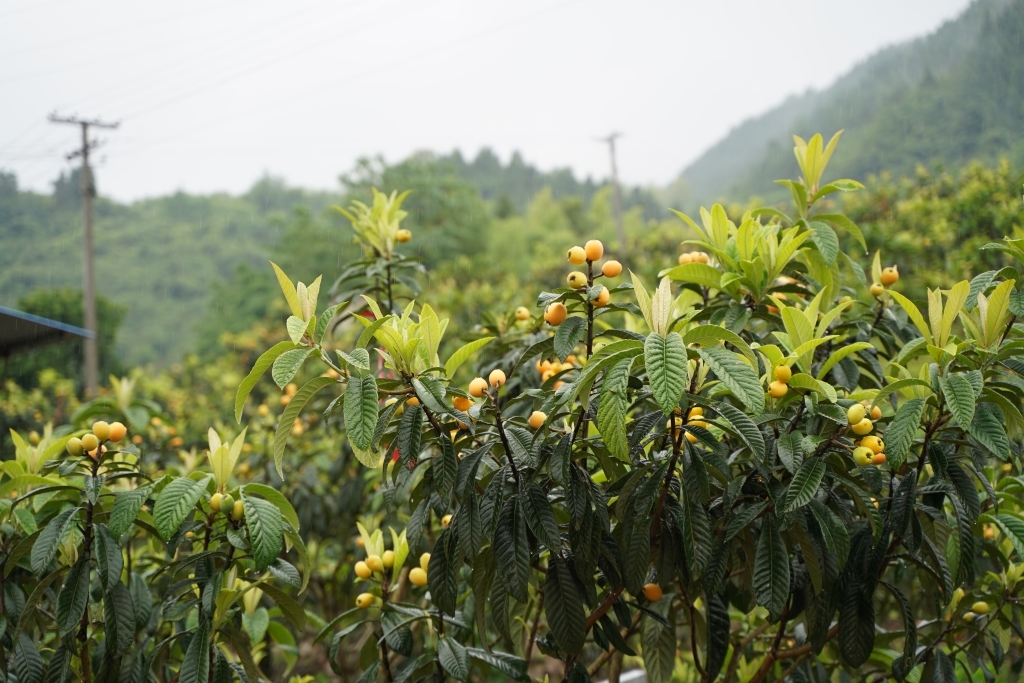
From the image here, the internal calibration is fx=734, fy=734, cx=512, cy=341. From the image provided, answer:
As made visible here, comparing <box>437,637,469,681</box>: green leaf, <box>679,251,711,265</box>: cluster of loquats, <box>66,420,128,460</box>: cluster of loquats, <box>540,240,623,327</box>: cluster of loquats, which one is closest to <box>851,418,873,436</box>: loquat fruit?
<box>540,240,623,327</box>: cluster of loquats

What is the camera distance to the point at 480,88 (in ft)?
119

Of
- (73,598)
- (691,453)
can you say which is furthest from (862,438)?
(73,598)

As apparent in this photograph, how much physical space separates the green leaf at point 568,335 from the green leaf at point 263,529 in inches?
23.9

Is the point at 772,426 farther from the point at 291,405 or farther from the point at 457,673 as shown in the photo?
the point at 291,405

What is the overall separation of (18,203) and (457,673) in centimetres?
1683

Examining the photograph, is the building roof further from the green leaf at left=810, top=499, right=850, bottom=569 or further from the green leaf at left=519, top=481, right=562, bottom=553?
the green leaf at left=810, top=499, right=850, bottom=569

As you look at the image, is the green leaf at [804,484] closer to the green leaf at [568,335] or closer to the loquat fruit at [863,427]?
the loquat fruit at [863,427]

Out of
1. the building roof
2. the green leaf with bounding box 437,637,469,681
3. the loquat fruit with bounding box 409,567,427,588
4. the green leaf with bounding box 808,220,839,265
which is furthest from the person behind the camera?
the building roof

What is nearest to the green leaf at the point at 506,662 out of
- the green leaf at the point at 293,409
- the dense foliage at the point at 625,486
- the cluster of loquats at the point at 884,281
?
the dense foliage at the point at 625,486

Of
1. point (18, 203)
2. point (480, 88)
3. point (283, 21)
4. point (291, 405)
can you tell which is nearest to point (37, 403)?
point (291, 405)

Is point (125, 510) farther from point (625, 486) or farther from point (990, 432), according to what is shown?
point (990, 432)

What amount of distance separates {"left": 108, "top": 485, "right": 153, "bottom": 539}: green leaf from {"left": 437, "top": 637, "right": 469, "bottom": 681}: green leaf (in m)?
0.60

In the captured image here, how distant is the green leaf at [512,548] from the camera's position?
1199 millimetres

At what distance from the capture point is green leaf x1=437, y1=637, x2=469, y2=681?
4.42ft
